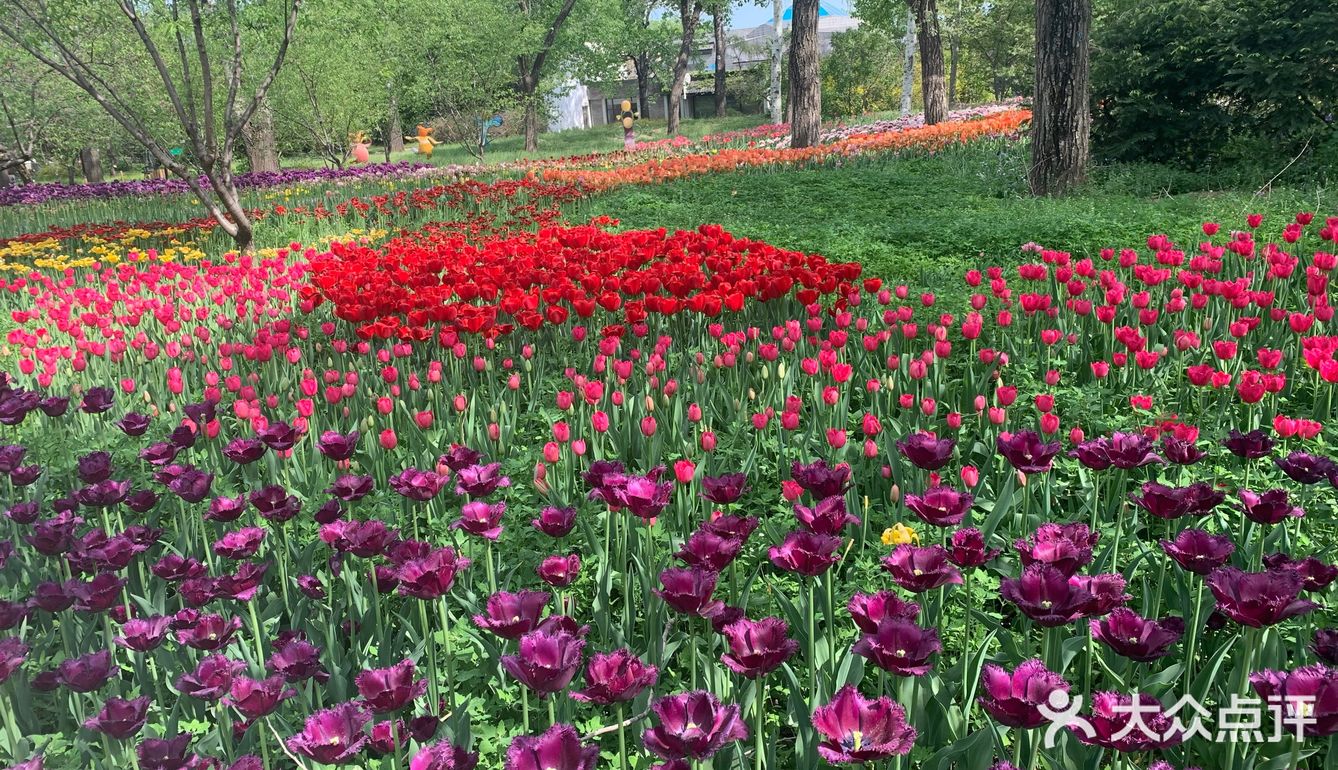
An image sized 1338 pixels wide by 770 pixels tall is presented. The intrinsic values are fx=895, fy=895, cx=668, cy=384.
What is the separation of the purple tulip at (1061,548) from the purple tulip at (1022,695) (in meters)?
0.32

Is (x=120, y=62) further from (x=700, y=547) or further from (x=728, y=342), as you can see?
(x=700, y=547)

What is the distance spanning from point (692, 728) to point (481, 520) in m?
0.87

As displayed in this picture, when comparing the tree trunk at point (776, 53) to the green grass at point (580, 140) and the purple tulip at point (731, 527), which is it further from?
the purple tulip at point (731, 527)

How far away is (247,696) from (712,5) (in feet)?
124

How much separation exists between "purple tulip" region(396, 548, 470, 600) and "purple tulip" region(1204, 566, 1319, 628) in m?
1.38

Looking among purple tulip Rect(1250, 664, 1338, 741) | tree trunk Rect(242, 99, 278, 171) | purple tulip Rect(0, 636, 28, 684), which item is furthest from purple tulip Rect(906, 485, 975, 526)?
tree trunk Rect(242, 99, 278, 171)

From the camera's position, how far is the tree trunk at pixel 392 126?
96.1 ft

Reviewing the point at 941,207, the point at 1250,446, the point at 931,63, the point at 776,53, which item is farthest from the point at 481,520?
the point at 776,53

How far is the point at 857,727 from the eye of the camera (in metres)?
1.37

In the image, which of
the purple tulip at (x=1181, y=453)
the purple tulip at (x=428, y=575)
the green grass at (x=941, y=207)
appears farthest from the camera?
the green grass at (x=941, y=207)

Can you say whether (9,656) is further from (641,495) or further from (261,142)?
Result: (261,142)

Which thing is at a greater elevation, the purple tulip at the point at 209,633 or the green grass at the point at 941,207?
the green grass at the point at 941,207

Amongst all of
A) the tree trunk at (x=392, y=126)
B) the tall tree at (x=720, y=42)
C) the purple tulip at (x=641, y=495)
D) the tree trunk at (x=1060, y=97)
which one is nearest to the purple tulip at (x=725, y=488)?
the purple tulip at (x=641, y=495)

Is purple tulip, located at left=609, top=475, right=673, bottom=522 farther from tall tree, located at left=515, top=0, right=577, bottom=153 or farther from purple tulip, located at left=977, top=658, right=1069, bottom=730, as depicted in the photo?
tall tree, located at left=515, top=0, right=577, bottom=153
